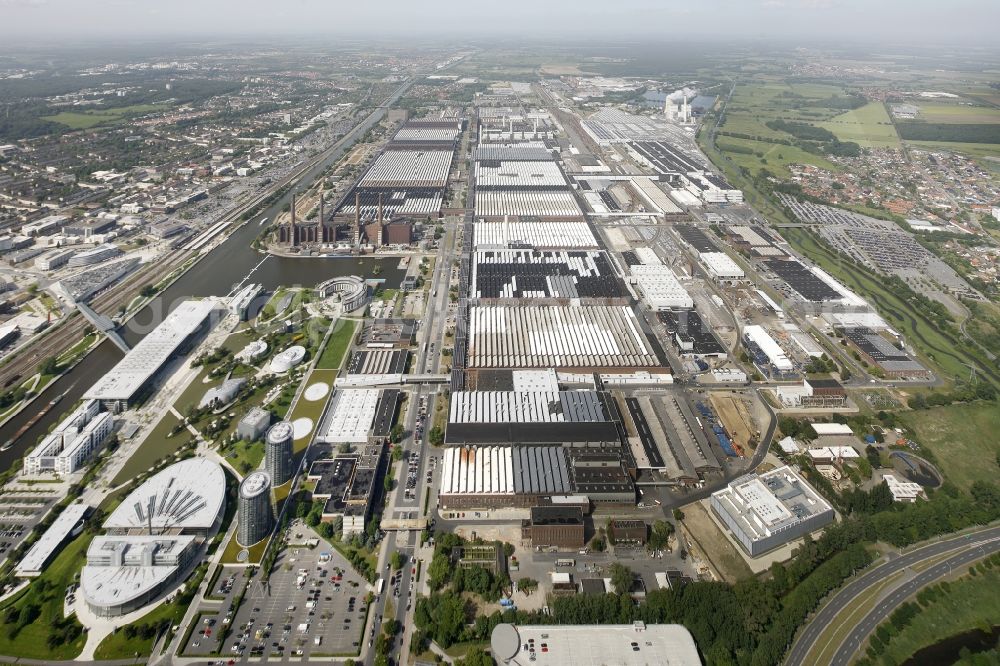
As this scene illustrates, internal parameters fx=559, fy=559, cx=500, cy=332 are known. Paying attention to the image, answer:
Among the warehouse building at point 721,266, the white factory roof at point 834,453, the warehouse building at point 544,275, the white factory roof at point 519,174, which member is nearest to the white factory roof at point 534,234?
the warehouse building at point 544,275

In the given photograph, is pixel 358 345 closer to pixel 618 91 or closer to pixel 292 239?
pixel 292 239

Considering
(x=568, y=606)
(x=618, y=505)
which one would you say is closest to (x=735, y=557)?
(x=618, y=505)

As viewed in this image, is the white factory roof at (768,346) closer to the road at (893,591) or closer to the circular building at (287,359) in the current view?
the road at (893,591)

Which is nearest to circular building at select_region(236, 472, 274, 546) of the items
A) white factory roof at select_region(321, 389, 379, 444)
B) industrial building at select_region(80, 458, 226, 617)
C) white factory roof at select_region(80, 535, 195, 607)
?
industrial building at select_region(80, 458, 226, 617)

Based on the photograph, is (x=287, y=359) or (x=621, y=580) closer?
(x=621, y=580)

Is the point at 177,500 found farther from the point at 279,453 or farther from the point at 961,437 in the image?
the point at 961,437

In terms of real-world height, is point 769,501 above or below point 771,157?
below

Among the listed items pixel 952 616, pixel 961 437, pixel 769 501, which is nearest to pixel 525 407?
pixel 769 501
